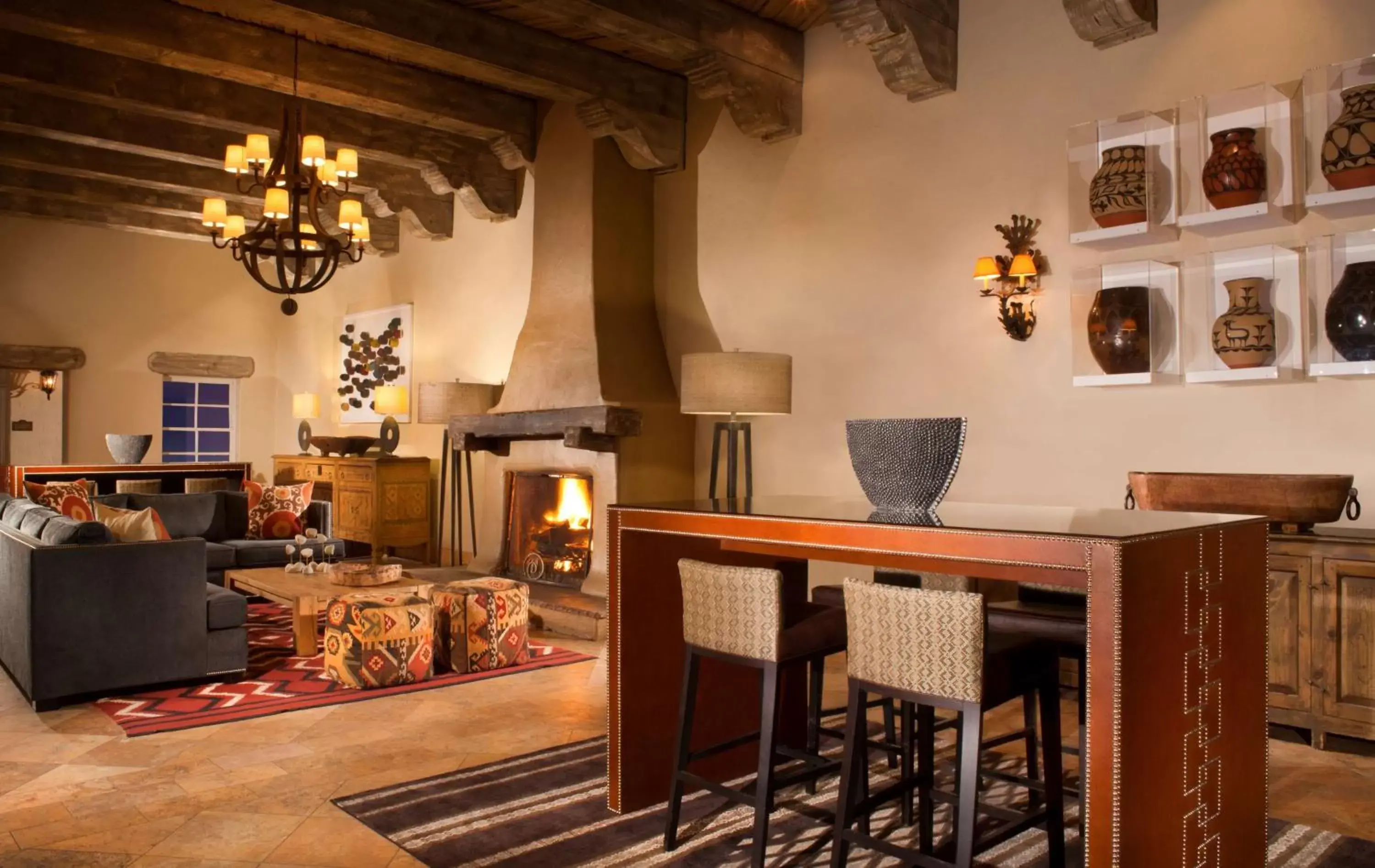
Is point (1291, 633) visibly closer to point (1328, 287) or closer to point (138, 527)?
point (1328, 287)

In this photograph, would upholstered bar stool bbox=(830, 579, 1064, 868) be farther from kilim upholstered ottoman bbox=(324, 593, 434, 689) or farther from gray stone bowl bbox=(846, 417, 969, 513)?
kilim upholstered ottoman bbox=(324, 593, 434, 689)

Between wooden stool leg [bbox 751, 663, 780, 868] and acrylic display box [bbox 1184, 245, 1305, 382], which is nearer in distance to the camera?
wooden stool leg [bbox 751, 663, 780, 868]

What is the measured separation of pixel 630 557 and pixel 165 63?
4.26m

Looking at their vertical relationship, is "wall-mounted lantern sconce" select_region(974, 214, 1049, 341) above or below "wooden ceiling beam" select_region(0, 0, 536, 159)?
below

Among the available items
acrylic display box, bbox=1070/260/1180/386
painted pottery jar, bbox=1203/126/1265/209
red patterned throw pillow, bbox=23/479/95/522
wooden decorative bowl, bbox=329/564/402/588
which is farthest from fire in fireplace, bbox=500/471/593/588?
painted pottery jar, bbox=1203/126/1265/209

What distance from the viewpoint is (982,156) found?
16.8 ft

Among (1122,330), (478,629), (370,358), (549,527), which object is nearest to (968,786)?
(1122,330)

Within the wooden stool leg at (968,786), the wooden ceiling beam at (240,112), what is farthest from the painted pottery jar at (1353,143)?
the wooden ceiling beam at (240,112)

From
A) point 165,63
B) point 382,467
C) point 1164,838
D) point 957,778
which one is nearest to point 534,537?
point 382,467

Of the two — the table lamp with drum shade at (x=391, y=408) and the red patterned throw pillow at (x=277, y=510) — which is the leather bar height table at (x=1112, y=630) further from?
the table lamp with drum shade at (x=391, y=408)

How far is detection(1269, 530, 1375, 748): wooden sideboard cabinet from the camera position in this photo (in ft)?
11.8

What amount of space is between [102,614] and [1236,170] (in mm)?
5020

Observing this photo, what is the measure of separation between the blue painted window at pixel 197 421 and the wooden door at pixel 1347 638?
1046 centimetres

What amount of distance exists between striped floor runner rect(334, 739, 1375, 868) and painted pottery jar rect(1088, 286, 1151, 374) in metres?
2.05
